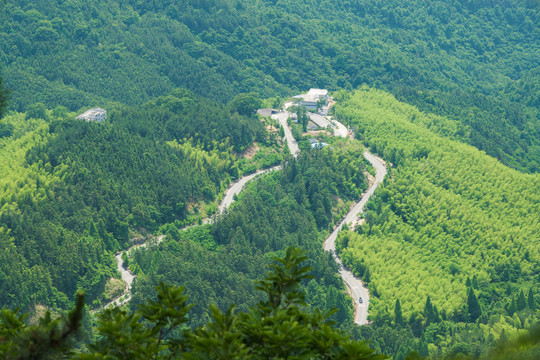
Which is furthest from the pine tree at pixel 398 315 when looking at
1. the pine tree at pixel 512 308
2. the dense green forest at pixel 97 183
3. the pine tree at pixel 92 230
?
the pine tree at pixel 92 230

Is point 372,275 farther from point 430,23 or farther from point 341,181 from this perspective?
point 430,23

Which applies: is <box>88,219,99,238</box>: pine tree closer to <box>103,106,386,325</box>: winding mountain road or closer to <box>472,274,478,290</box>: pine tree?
<box>103,106,386,325</box>: winding mountain road

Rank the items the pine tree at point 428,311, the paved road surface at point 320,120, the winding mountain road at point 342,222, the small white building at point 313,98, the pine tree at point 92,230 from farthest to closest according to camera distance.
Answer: the small white building at point 313,98 < the paved road surface at point 320,120 < the pine tree at point 92,230 < the winding mountain road at point 342,222 < the pine tree at point 428,311

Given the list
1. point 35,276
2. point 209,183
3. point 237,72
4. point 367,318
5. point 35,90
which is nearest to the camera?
point 35,276

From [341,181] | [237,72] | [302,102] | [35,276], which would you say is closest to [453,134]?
[302,102]

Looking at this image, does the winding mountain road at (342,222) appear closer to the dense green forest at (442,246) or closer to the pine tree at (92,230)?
the dense green forest at (442,246)

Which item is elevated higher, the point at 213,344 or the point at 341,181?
the point at 213,344

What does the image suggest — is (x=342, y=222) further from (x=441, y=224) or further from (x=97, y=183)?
(x=97, y=183)

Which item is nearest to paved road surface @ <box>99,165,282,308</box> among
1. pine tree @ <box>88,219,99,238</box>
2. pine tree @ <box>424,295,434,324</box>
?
pine tree @ <box>88,219,99,238</box>
